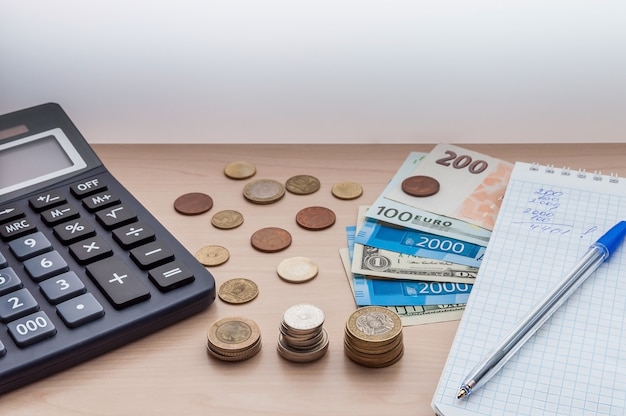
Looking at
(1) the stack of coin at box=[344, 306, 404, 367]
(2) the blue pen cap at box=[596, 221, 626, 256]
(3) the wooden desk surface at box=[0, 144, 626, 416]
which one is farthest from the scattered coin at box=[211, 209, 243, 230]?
(2) the blue pen cap at box=[596, 221, 626, 256]

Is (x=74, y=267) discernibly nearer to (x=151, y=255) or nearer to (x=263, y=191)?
(x=151, y=255)

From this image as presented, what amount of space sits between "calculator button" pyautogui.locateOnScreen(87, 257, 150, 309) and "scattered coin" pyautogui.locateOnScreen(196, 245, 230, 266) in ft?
0.32

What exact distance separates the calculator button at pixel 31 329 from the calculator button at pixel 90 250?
0.25ft

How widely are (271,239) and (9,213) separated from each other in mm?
247

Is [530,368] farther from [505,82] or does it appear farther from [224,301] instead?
[505,82]

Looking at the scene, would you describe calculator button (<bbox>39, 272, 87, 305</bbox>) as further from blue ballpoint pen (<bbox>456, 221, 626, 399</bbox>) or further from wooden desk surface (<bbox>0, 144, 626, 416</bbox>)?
blue ballpoint pen (<bbox>456, 221, 626, 399</bbox>)

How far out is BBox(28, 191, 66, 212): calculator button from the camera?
2.49 feet

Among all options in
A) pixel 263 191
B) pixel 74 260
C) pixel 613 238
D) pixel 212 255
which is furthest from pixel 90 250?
pixel 613 238

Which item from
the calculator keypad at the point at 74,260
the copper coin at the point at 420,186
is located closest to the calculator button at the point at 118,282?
the calculator keypad at the point at 74,260

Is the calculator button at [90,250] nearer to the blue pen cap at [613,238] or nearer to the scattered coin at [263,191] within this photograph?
Result: the scattered coin at [263,191]

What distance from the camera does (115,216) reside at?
2.46ft

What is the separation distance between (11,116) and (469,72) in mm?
524

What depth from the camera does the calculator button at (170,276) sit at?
682 millimetres

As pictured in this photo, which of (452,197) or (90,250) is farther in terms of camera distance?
(452,197)
